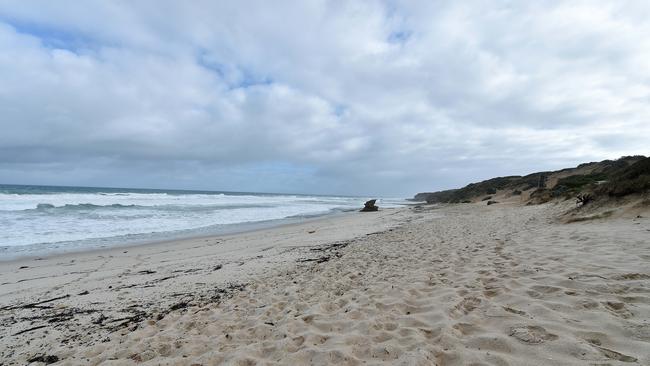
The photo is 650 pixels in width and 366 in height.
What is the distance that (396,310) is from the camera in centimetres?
412

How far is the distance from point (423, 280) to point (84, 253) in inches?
450

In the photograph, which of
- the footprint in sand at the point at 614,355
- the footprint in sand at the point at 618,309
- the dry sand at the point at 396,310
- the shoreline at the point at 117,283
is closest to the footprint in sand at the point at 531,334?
the dry sand at the point at 396,310

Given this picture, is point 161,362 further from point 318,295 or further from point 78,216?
point 78,216

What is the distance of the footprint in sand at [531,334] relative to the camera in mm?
2820

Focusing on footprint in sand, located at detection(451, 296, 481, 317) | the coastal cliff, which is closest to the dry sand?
footprint in sand, located at detection(451, 296, 481, 317)

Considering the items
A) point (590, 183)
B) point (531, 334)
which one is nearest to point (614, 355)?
point (531, 334)

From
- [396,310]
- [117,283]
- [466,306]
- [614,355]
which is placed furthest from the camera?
[117,283]

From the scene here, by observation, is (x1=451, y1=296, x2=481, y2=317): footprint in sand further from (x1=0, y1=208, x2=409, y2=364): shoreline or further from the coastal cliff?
the coastal cliff

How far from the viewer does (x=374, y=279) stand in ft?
19.3

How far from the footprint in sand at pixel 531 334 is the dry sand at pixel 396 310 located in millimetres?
14

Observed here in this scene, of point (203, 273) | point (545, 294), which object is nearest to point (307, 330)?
point (545, 294)

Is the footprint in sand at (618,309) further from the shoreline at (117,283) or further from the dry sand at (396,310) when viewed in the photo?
the shoreline at (117,283)

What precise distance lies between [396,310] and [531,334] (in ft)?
5.06

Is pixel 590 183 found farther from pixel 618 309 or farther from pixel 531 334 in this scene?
pixel 531 334
